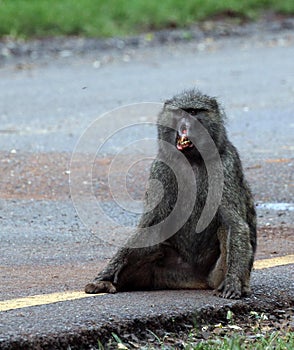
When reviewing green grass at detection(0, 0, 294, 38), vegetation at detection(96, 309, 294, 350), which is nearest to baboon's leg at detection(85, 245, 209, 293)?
vegetation at detection(96, 309, 294, 350)

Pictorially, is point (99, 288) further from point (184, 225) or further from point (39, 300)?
point (184, 225)

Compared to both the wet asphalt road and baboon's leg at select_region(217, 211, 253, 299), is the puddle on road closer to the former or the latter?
the wet asphalt road

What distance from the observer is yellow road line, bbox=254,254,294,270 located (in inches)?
263

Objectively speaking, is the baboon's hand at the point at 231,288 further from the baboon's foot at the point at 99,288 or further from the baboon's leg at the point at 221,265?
the baboon's foot at the point at 99,288

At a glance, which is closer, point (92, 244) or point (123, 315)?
point (123, 315)

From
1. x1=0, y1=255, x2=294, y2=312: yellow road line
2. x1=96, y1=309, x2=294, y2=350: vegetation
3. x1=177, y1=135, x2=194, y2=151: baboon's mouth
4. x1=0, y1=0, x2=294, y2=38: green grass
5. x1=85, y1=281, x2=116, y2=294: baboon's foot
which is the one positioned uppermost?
x1=0, y1=0, x2=294, y2=38: green grass

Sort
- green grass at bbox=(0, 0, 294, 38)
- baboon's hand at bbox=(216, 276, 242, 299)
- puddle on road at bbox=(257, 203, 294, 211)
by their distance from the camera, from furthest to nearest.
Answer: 1. green grass at bbox=(0, 0, 294, 38)
2. puddle on road at bbox=(257, 203, 294, 211)
3. baboon's hand at bbox=(216, 276, 242, 299)

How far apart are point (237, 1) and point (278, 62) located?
3440 millimetres

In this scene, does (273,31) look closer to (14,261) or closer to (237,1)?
(237,1)

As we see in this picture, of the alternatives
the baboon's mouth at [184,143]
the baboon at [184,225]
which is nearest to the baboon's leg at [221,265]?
the baboon at [184,225]

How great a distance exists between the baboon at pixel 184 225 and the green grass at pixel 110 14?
10.1 meters

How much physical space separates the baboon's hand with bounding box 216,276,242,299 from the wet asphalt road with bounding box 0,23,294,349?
73mm

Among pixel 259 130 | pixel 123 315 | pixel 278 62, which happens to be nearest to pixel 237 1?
pixel 278 62

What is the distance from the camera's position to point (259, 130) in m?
11.3
